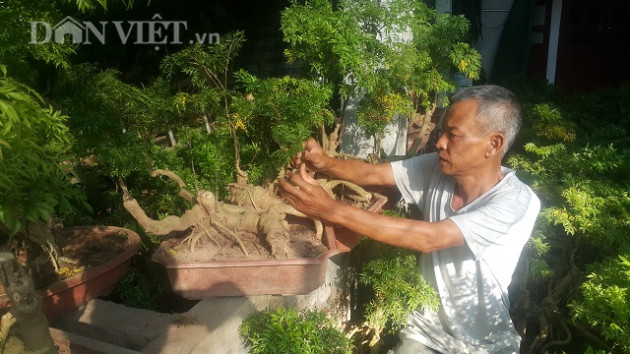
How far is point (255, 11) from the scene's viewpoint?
7988 mm

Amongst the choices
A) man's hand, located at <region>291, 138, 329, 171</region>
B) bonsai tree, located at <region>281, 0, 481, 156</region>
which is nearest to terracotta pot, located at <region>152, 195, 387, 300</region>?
man's hand, located at <region>291, 138, 329, 171</region>

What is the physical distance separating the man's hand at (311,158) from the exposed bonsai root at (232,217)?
23 centimetres

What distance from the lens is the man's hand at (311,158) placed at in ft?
8.84

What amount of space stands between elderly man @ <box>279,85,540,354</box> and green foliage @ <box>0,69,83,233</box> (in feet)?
3.64

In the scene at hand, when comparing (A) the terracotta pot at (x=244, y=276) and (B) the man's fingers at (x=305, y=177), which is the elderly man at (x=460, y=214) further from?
(A) the terracotta pot at (x=244, y=276)

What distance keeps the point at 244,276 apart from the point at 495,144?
1.40 m

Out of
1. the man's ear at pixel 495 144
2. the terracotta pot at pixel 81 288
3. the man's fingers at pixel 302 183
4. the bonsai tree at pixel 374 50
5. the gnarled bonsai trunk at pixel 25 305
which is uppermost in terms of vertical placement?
the bonsai tree at pixel 374 50

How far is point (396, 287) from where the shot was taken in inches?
111

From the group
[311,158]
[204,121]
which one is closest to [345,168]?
[311,158]

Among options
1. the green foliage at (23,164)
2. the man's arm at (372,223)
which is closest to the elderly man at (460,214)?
the man's arm at (372,223)

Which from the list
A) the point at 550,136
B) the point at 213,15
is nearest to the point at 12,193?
the point at 550,136

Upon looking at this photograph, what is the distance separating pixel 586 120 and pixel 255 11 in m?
5.11

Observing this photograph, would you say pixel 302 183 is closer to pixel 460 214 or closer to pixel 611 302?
pixel 460 214

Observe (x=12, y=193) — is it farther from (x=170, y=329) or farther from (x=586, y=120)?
(x=586, y=120)
